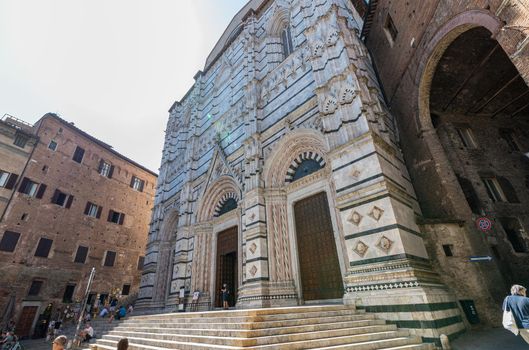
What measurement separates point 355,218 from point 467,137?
7405mm

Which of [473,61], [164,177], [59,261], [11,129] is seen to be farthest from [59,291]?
[473,61]

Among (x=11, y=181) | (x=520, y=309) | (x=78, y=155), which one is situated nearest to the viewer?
(x=520, y=309)

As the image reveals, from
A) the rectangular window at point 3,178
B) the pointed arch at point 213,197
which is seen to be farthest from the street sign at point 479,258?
the rectangular window at point 3,178

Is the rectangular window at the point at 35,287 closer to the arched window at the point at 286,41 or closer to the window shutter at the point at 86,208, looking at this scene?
the window shutter at the point at 86,208

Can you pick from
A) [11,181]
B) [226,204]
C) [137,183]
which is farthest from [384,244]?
[137,183]

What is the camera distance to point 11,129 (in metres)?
17.9

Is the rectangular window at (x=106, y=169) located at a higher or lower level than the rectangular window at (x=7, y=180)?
higher

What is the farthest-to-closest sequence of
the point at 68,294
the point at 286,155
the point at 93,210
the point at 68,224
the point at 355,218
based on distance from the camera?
the point at 93,210
the point at 68,224
the point at 68,294
the point at 286,155
the point at 355,218

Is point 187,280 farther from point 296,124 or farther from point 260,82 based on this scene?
point 260,82

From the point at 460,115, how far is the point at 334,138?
6.77 m

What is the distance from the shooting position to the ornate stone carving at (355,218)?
681 centimetres

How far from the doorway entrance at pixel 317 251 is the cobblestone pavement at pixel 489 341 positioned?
2928 millimetres

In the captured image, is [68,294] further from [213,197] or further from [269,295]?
[269,295]

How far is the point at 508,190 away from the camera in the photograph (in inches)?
378
